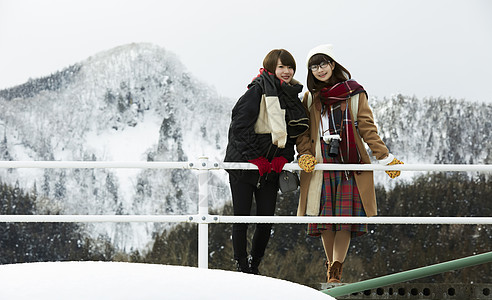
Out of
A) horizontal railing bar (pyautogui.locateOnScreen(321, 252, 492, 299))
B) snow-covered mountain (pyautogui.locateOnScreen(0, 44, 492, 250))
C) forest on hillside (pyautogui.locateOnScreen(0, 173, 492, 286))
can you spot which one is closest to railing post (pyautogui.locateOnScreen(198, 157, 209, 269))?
horizontal railing bar (pyautogui.locateOnScreen(321, 252, 492, 299))

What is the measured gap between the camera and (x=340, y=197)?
3.48 m

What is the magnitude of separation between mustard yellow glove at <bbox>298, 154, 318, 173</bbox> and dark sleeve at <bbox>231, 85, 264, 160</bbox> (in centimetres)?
22

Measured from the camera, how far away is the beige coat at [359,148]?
3.42 m

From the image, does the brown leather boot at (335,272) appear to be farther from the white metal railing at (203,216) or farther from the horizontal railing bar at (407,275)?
the horizontal railing bar at (407,275)

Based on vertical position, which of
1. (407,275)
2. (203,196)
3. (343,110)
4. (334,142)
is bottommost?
(407,275)

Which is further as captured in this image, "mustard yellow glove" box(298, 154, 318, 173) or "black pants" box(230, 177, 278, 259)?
"black pants" box(230, 177, 278, 259)

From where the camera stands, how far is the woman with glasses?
136 inches

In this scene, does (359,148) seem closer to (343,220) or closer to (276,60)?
(343,220)

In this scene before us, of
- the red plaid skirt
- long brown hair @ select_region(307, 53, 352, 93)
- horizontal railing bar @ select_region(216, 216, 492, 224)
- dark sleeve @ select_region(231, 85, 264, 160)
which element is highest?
long brown hair @ select_region(307, 53, 352, 93)

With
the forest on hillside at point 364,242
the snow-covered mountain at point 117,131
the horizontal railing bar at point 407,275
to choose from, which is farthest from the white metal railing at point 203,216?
the snow-covered mountain at point 117,131

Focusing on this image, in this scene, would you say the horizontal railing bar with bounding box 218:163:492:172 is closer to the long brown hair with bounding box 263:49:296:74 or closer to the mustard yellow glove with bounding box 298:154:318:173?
the mustard yellow glove with bounding box 298:154:318:173

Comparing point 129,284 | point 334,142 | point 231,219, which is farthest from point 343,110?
point 129,284

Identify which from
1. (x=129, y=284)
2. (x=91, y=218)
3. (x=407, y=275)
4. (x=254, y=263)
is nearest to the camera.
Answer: (x=129, y=284)

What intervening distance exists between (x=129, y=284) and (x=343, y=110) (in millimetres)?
2993
